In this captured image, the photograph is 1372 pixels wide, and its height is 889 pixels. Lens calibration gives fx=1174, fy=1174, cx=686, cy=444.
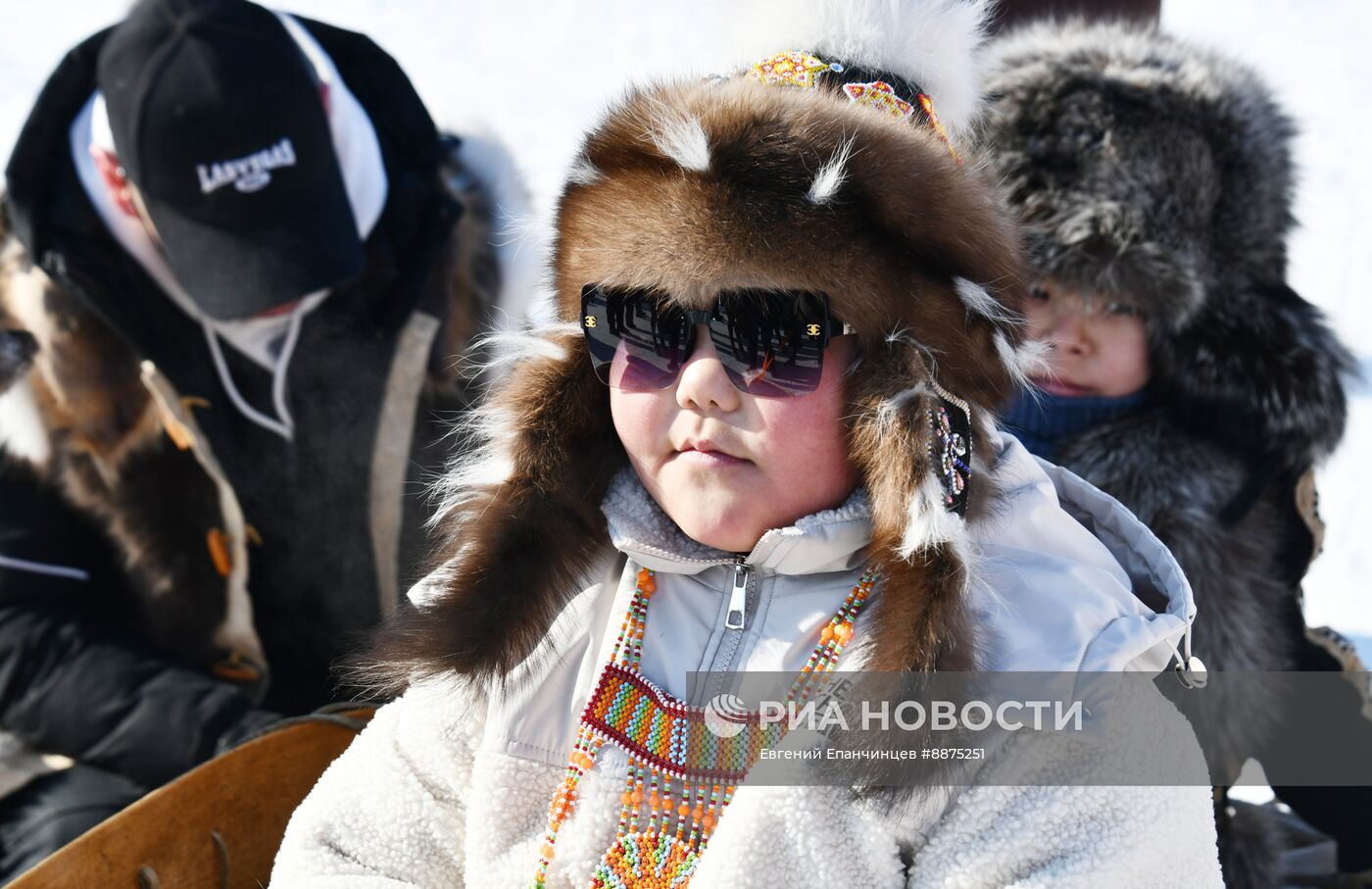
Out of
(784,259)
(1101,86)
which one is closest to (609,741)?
(784,259)

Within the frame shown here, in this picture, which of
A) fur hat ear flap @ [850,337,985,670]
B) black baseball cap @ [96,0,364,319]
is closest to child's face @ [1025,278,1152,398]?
fur hat ear flap @ [850,337,985,670]

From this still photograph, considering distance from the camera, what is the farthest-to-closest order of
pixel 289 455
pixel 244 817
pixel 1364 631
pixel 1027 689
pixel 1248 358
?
1. pixel 1364 631
2. pixel 289 455
3. pixel 1248 358
4. pixel 244 817
5. pixel 1027 689

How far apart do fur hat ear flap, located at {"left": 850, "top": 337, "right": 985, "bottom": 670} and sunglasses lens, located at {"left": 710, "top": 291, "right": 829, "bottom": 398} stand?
0.07 metres

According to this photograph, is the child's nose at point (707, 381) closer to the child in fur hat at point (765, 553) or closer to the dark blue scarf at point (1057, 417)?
the child in fur hat at point (765, 553)

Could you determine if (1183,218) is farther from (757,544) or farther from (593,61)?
(593,61)

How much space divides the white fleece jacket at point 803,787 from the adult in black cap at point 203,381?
2.27ft

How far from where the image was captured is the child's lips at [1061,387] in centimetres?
186

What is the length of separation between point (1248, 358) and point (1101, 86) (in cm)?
48

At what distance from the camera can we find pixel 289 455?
2088 mm

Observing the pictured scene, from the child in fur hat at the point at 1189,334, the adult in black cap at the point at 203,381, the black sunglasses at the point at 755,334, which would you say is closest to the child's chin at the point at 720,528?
the black sunglasses at the point at 755,334

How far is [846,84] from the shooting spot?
1.21 m

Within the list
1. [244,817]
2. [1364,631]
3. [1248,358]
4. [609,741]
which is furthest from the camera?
[1364,631]

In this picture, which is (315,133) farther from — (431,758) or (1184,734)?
(1184,734)

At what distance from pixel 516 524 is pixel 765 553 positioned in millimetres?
320
